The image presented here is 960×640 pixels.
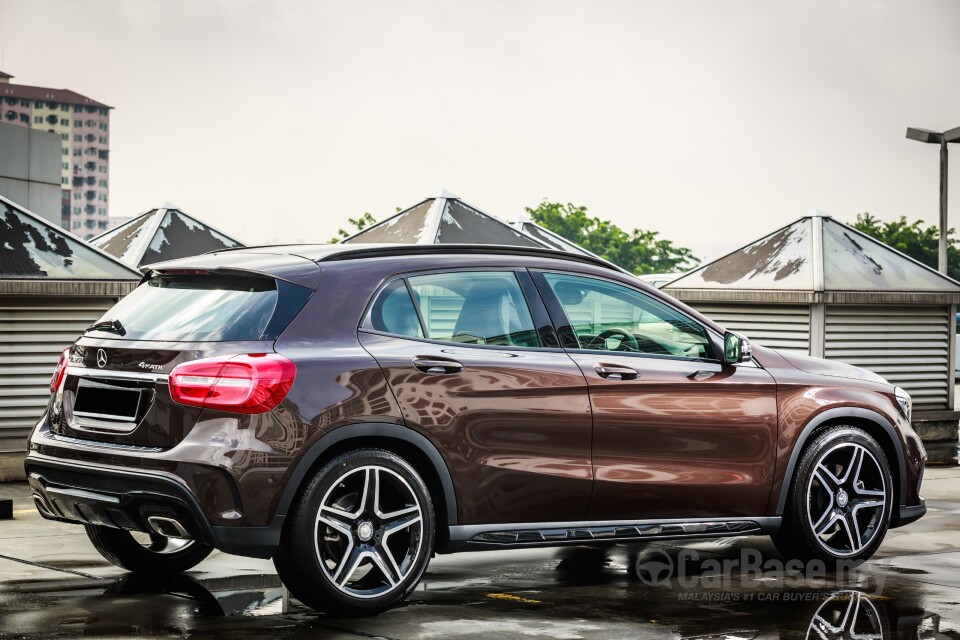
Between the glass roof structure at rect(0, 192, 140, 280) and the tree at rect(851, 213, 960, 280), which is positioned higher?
the tree at rect(851, 213, 960, 280)

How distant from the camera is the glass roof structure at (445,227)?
630 inches

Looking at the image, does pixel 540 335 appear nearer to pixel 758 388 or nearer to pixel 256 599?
pixel 758 388

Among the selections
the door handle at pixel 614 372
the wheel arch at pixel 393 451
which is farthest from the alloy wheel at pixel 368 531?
the door handle at pixel 614 372

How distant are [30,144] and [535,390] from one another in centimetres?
1838

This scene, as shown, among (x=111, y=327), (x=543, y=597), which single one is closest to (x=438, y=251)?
(x=111, y=327)

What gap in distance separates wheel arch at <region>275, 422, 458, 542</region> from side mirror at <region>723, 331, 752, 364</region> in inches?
68.6

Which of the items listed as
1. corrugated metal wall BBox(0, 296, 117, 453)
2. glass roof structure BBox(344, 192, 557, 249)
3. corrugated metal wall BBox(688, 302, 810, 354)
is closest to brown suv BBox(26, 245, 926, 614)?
corrugated metal wall BBox(0, 296, 117, 453)

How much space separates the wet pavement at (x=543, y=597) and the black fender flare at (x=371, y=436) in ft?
1.54

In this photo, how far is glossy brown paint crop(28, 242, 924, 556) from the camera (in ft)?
18.5

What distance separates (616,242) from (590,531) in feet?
398

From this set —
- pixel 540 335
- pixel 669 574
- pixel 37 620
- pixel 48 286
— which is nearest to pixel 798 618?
pixel 669 574

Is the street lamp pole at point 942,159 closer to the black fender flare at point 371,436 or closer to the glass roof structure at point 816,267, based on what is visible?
the glass roof structure at point 816,267

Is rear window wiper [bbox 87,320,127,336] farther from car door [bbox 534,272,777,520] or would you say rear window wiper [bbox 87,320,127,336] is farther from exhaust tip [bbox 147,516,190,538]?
car door [bbox 534,272,777,520]

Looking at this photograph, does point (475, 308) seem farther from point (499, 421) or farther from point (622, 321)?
point (622, 321)
